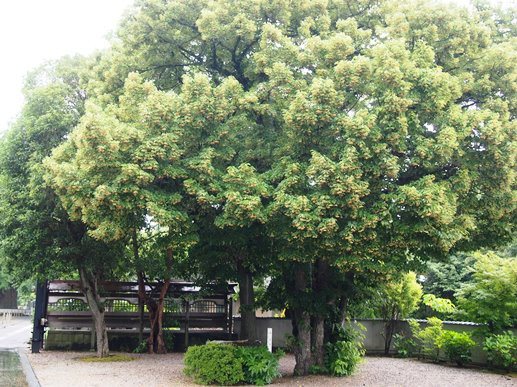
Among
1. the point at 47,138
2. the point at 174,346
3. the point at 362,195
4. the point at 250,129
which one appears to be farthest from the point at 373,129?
the point at 174,346

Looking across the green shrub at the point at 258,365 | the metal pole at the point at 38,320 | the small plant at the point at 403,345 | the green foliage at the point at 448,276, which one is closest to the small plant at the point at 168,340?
the metal pole at the point at 38,320

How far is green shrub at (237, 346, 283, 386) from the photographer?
12656mm

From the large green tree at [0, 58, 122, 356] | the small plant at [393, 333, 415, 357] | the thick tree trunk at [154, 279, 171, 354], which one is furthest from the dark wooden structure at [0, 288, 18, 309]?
the small plant at [393, 333, 415, 357]

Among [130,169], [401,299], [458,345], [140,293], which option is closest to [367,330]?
[401,299]

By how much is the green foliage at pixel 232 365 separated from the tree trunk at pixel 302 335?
990 millimetres

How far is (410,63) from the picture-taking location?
1109cm

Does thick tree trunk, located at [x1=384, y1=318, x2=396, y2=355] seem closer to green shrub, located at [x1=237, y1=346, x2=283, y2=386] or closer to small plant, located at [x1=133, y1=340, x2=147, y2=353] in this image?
Answer: green shrub, located at [x1=237, y1=346, x2=283, y2=386]

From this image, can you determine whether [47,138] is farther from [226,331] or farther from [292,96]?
[226,331]

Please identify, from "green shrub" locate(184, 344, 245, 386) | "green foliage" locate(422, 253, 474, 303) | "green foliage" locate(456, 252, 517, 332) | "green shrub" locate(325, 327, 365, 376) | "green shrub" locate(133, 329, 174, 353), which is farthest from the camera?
"green foliage" locate(422, 253, 474, 303)

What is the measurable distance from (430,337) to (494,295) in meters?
3.36

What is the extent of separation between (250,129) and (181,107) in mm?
1882

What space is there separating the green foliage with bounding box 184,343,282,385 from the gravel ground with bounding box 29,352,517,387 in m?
0.41

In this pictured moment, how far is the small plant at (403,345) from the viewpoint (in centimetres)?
1982

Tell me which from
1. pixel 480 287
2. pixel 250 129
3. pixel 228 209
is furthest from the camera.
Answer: pixel 480 287
